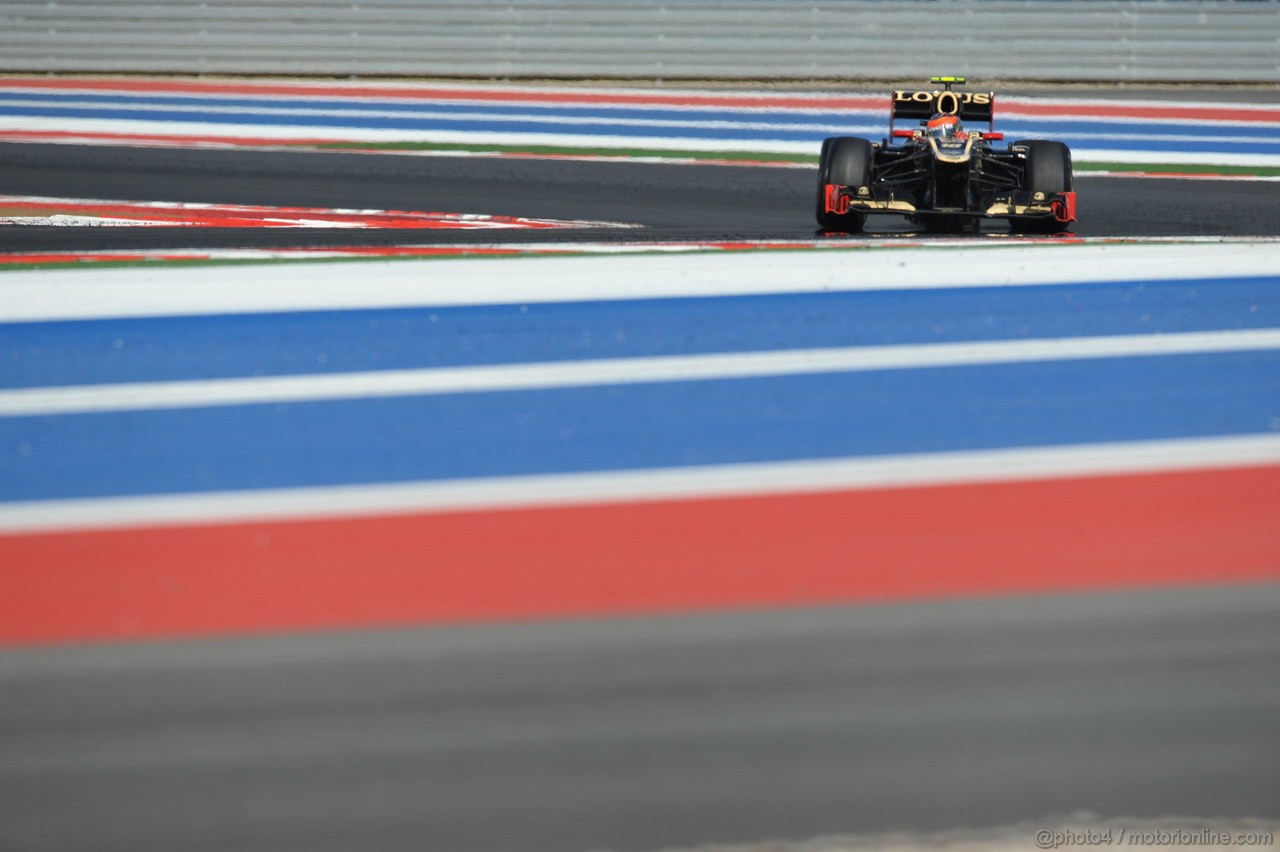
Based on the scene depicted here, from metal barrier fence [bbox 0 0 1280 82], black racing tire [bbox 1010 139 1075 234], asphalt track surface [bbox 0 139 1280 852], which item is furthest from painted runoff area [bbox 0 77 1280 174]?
asphalt track surface [bbox 0 139 1280 852]

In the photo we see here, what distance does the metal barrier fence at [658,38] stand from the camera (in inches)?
646

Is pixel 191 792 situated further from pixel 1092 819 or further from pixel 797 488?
pixel 797 488

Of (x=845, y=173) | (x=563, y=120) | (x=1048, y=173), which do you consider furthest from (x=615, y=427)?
(x=563, y=120)

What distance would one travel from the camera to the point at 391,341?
5.36 metres

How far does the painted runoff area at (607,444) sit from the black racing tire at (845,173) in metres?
2.35

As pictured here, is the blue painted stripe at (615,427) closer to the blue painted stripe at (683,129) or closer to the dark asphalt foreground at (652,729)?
the dark asphalt foreground at (652,729)

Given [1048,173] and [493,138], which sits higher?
[1048,173]

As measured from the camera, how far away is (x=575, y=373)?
16.2 feet

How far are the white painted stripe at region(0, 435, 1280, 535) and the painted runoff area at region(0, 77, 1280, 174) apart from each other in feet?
28.0

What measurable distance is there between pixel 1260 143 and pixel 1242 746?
11763 mm

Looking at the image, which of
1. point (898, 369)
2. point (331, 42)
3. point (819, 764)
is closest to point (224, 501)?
point (819, 764)

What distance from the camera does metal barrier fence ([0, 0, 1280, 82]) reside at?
1641 cm

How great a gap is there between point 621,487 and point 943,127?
5801mm

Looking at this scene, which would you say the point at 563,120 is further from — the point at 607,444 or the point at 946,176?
the point at 607,444
